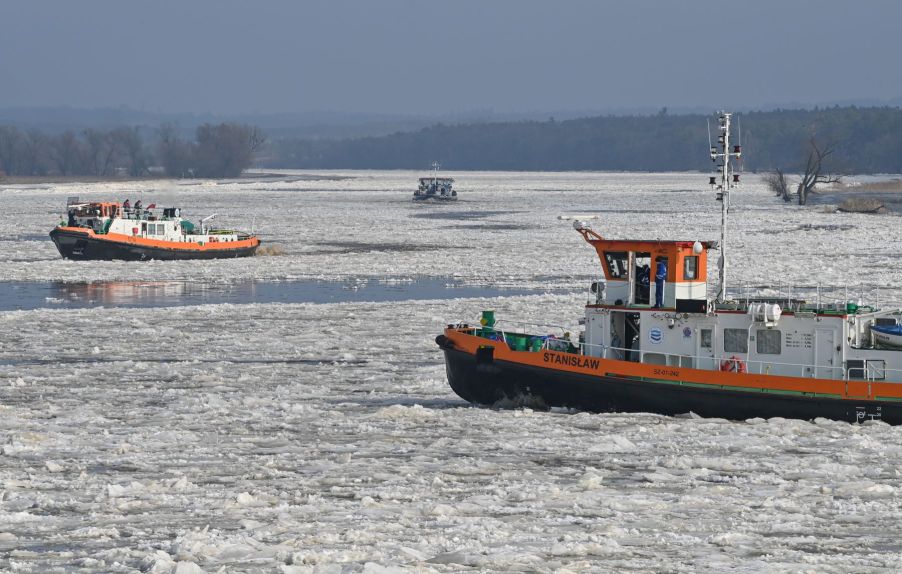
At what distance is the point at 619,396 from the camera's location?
23.0 meters

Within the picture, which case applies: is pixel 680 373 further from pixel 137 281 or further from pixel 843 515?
pixel 137 281

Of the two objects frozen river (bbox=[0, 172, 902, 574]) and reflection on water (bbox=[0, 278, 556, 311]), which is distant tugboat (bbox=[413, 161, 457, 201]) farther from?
frozen river (bbox=[0, 172, 902, 574])

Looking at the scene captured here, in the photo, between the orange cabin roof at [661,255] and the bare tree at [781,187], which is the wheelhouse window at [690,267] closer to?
the orange cabin roof at [661,255]

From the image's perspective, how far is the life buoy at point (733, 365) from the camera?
22.8 metres

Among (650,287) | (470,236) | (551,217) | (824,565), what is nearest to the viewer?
(824,565)

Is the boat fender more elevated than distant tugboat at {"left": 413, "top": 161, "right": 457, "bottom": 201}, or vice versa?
distant tugboat at {"left": 413, "top": 161, "right": 457, "bottom": 201}

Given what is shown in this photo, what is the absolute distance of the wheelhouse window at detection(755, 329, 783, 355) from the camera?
74.9ft

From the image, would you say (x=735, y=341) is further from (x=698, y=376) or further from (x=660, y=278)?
(x=660, y=278)

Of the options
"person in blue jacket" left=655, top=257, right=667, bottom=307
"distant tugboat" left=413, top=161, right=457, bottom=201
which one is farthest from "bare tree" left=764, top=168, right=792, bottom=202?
"person in blue jacket" left=655, top=257, right=667, bottom=307

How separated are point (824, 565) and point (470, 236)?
174 ft

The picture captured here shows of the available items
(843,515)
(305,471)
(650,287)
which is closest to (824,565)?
(843,515)

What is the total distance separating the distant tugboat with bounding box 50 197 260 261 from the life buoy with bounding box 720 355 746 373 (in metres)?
36.5

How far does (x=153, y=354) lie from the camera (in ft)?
97.5

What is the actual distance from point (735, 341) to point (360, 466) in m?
7.07
